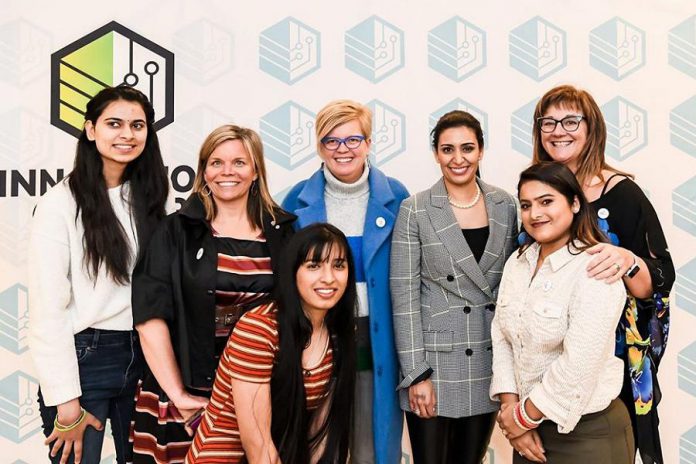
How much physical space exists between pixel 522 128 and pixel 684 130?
33.2 inches

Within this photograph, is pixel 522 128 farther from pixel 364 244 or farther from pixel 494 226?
pixel 364 244

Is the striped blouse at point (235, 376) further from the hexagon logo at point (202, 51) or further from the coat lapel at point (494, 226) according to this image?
the hexagon logo at point (202, 51)

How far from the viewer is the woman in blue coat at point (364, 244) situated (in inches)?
84.4

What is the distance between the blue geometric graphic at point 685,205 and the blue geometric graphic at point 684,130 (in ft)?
0.56

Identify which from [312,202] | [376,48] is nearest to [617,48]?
[376,48]

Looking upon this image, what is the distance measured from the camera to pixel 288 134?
3.06 meters

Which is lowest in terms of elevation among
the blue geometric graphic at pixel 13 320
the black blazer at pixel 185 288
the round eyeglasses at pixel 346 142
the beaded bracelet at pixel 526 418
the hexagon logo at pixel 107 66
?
the beaded bracelet at pixel 526 418

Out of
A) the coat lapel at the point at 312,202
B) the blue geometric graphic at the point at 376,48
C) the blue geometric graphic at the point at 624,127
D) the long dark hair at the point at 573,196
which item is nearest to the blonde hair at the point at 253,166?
the coat lapel at the point at 312,202

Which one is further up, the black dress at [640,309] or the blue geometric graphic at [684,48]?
the blue geometric graphic at [684,48]

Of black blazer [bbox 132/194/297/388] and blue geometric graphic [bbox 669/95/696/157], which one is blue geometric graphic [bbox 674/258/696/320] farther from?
black blazer [bbox 132/194/297/388]

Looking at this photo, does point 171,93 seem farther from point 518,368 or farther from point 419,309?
point 518,368

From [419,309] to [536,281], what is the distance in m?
0.47

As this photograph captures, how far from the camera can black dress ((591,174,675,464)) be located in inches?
74.4

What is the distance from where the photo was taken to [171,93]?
9.98 feet
